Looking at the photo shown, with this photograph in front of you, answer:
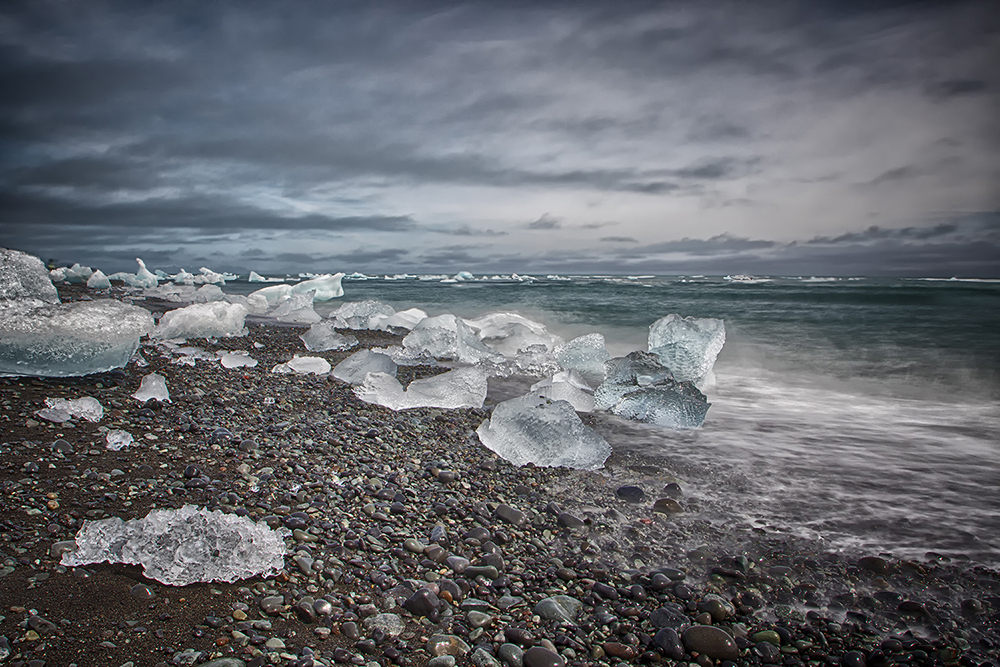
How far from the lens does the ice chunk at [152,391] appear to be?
3854 millimetres

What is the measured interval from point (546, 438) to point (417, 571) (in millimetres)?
1426

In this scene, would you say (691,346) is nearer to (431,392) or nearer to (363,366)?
(431,392)

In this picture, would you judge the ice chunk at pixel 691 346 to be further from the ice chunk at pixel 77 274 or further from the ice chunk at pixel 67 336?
the ice chunk at pixel 77 274

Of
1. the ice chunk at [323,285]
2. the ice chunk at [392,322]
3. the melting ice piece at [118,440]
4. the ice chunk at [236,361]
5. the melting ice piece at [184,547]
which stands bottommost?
the melting ice piece at [184,547]

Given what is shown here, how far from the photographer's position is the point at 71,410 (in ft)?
10.8

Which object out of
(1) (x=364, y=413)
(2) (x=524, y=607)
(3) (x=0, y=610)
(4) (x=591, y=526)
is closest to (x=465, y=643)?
(2) (x=524, y=607)

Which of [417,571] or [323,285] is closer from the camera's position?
[417,571]

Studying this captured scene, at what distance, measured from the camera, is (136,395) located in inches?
151

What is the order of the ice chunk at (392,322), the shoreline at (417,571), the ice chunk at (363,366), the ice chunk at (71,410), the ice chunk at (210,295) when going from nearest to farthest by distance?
the shoreline at (417,571) → the ice chunk at (71,410) → the ice chunk at (363,366) → the ice chunk at (392,322) → the ice chunk at (210,295)

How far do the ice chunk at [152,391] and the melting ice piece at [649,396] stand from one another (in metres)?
3.59

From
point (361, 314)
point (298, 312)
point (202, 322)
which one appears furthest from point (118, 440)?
point (298, 312)

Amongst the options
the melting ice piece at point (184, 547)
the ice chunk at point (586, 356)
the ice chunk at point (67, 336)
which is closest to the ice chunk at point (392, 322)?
the ice chunk at point (586, 356)

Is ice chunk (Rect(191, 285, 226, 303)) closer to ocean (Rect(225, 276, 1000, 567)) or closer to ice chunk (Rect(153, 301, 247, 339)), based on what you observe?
ice chunk (Rect(153, 301, 247, 339))

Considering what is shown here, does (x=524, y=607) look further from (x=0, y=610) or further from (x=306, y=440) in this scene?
(x=306, y=440)
